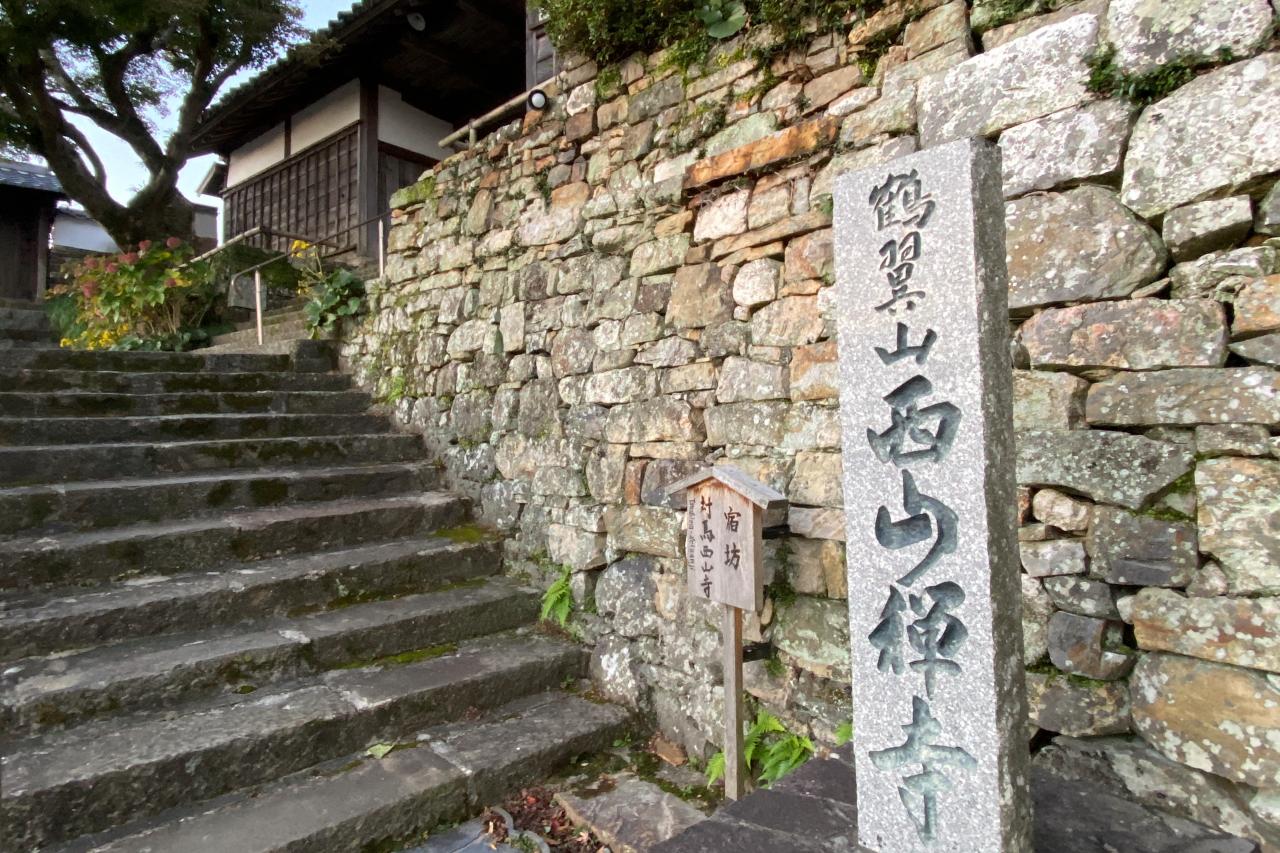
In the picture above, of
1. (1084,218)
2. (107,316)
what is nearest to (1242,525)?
(1084,218)

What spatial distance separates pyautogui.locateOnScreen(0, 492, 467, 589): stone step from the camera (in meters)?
3.08

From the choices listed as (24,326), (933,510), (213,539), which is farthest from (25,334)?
(933,510)

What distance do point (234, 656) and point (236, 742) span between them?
0.47 m

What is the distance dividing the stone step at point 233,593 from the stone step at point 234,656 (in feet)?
0.22

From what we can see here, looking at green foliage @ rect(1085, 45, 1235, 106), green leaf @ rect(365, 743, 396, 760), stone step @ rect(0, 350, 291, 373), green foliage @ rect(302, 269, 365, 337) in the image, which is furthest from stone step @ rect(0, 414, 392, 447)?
green foliage @ rect(1085, 45, 1235, 106)

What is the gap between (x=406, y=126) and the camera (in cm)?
967

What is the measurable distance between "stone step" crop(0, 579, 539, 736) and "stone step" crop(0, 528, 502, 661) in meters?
0.07

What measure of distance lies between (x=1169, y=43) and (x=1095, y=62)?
17 centimetres

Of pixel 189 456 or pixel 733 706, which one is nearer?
pixel 733 706

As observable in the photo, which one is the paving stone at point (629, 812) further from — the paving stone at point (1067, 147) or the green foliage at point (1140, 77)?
the green foliage at point (1140, 77)

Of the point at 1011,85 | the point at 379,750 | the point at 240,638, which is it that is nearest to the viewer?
the point at 1011,85

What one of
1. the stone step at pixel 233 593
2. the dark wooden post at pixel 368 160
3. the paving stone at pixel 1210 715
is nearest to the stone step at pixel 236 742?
the stone step at pixel 233 593

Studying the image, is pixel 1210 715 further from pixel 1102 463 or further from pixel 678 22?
pixel 678 22

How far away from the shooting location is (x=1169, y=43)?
1.90 meters
